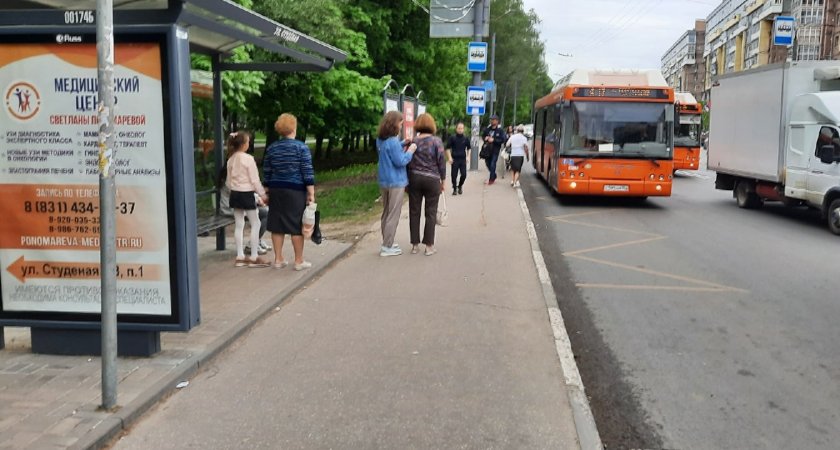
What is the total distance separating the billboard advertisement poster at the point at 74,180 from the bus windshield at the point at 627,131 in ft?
40.6

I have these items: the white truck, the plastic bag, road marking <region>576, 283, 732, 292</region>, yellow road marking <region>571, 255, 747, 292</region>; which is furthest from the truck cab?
the plastic bag

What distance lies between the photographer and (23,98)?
502 cm

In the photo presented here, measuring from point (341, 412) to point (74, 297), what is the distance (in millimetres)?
2140

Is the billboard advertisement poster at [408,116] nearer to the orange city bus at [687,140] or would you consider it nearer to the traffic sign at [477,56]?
the traffic sign at [477,56]

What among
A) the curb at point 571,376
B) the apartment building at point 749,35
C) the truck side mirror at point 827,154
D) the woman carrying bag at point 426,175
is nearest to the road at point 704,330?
the curb at point 571,376

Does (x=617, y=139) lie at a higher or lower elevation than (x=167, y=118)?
lower

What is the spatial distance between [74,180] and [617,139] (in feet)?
42.1

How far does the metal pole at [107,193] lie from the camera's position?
4000 millimetres

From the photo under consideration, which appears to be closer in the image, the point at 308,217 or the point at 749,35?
the point at 308,217

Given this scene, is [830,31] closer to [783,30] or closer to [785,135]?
[783,30]

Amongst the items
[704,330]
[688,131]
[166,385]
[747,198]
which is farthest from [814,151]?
[688,131]

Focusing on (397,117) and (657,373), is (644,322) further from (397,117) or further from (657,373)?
(397,117)

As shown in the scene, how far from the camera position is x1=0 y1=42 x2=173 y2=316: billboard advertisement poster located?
495cm

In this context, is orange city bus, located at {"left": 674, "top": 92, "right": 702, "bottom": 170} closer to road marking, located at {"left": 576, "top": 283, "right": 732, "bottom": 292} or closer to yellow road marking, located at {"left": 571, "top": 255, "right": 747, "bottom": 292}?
yellow road marking, located at {"left": 571, "top": 255, "right": 747, "bottom": 292}
